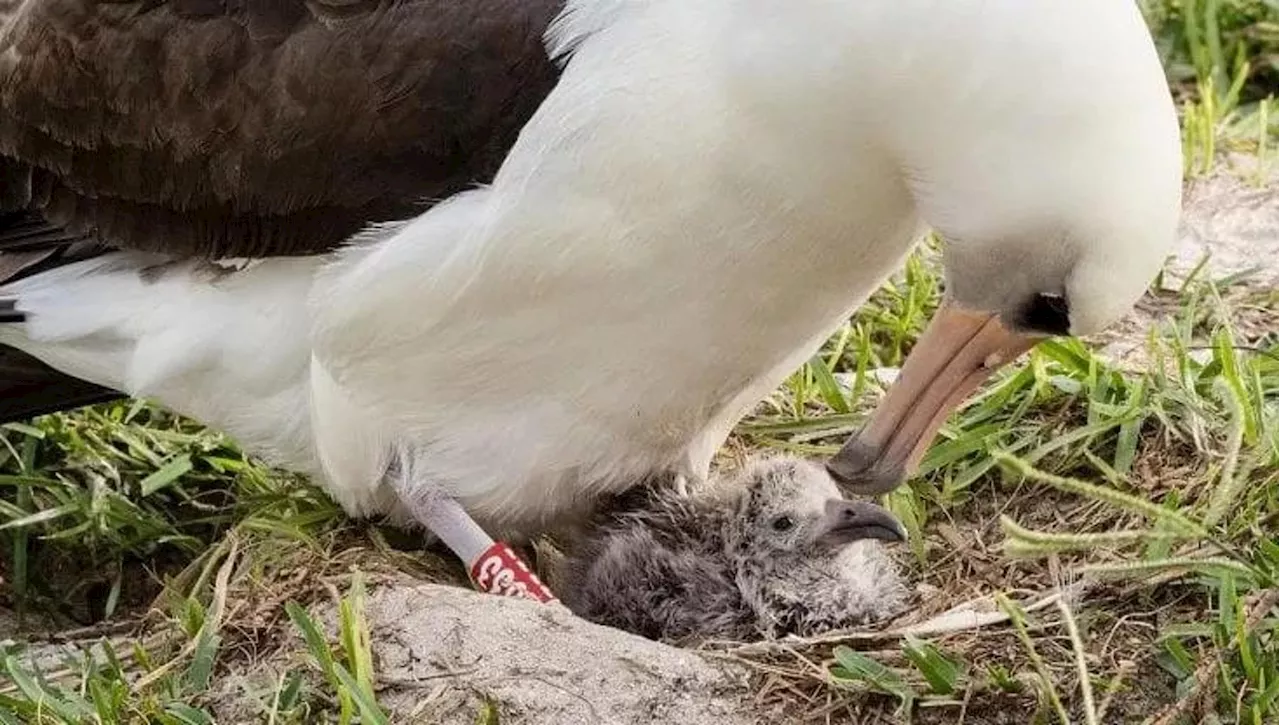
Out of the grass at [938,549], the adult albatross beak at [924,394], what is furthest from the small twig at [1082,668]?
the adult albatross beak at [924,394]

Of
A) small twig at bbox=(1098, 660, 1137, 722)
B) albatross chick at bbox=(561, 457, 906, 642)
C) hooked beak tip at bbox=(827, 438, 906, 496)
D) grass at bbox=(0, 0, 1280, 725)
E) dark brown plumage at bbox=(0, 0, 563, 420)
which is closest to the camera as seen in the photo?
small twig at bbox=(1098, 660, 1137, 722)

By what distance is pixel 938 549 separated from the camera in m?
4.92

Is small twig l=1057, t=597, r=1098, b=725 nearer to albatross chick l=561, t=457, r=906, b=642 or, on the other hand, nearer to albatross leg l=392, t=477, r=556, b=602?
albatross chick l=561, t=457, r=906, b=642

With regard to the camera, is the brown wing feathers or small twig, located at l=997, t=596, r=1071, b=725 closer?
small twig, located at l=997, t=596, r=1071, b=725

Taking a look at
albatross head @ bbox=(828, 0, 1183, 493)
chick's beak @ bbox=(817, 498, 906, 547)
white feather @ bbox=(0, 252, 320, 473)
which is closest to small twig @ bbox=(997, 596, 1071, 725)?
chick's beak @ bbox=(817, 498, 906, 547)

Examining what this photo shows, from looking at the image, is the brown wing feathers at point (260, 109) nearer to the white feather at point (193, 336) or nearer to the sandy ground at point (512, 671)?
the white feather at point (193, 336)

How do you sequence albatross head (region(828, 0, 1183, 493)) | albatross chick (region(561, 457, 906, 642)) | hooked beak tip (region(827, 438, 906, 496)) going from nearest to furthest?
albatross head (region(828, 0, 1183, 493)) < hooked beak tip (region(827, 438, 906, 496)) < albatross chick (region(561, 457, 906, 642))

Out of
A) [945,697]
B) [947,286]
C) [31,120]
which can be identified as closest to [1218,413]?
[947,286]

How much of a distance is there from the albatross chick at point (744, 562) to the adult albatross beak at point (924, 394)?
0.12 metres

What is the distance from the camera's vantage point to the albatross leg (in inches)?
185

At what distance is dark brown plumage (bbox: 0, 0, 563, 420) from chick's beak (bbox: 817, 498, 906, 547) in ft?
3.44

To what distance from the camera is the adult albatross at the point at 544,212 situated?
3.83 m

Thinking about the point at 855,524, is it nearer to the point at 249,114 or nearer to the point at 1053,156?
the point at 1053,156

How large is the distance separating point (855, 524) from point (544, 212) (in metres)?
0.98
